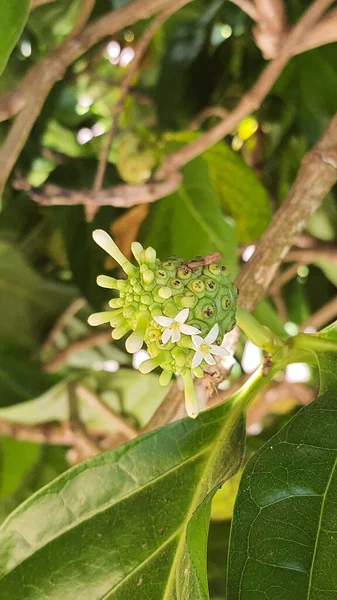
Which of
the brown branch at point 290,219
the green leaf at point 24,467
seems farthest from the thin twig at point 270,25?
the green leaf at point 24,467

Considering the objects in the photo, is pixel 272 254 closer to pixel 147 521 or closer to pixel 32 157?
pixel 147 521

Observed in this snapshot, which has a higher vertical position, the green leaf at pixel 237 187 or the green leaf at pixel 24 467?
the green leaf at pixel 237 187

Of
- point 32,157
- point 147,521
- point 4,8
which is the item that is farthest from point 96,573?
point 32,157

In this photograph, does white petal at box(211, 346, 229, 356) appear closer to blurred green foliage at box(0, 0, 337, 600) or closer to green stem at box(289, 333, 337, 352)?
green stem at box(289, 333, 337, 352)

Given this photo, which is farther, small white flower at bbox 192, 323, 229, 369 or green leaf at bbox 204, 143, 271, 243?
green leaf at bbox 204, 143, 271, 243

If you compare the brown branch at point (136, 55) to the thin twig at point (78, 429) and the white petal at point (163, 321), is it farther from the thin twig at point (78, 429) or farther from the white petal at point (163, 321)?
the thin twig at point (78, 429)

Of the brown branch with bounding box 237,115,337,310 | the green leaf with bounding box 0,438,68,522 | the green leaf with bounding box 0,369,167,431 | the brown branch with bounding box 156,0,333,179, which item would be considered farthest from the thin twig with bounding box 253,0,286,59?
the green leaf with bounding box 0,438,68,522

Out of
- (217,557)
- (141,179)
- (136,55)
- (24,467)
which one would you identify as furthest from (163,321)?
(24,467)
